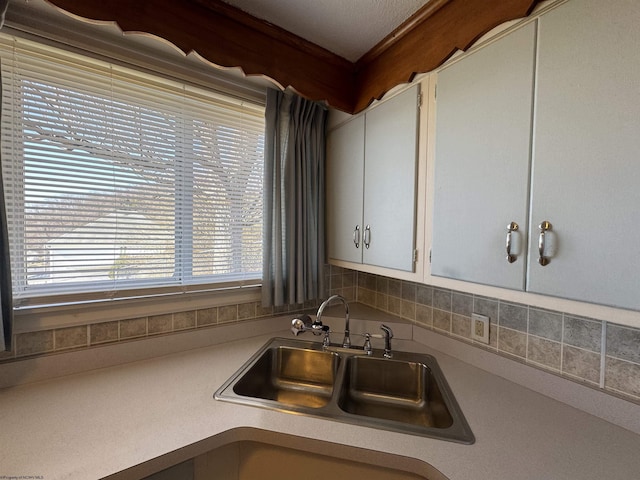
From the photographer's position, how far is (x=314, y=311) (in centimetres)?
167

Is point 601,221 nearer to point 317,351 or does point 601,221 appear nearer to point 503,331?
point 503,331

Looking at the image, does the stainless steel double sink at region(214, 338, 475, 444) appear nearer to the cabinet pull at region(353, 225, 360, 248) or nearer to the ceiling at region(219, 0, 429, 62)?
the cabinet pull at region(353, 225, 360, 248)

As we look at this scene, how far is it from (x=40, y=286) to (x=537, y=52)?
1811 mm

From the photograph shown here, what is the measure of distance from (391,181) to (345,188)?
33cm

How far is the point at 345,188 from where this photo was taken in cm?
147

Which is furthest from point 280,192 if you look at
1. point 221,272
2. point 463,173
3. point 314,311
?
point 463,173

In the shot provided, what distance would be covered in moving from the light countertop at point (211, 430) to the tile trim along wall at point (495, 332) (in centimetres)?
12

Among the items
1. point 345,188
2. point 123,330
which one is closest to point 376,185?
point 345,188

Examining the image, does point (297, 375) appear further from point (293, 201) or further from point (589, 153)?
point (589, 153)

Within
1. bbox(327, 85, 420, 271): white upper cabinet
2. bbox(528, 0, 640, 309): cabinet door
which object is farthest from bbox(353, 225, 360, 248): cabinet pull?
bbox(528, 0, 640, 309): cabinet door

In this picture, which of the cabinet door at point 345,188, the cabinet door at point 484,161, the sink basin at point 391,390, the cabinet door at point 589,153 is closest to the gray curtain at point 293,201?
the cabinet door at point 345,188

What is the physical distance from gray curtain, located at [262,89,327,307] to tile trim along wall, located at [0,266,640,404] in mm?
195

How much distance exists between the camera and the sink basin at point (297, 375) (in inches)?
48.1

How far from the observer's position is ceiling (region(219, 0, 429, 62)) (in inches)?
40.4
